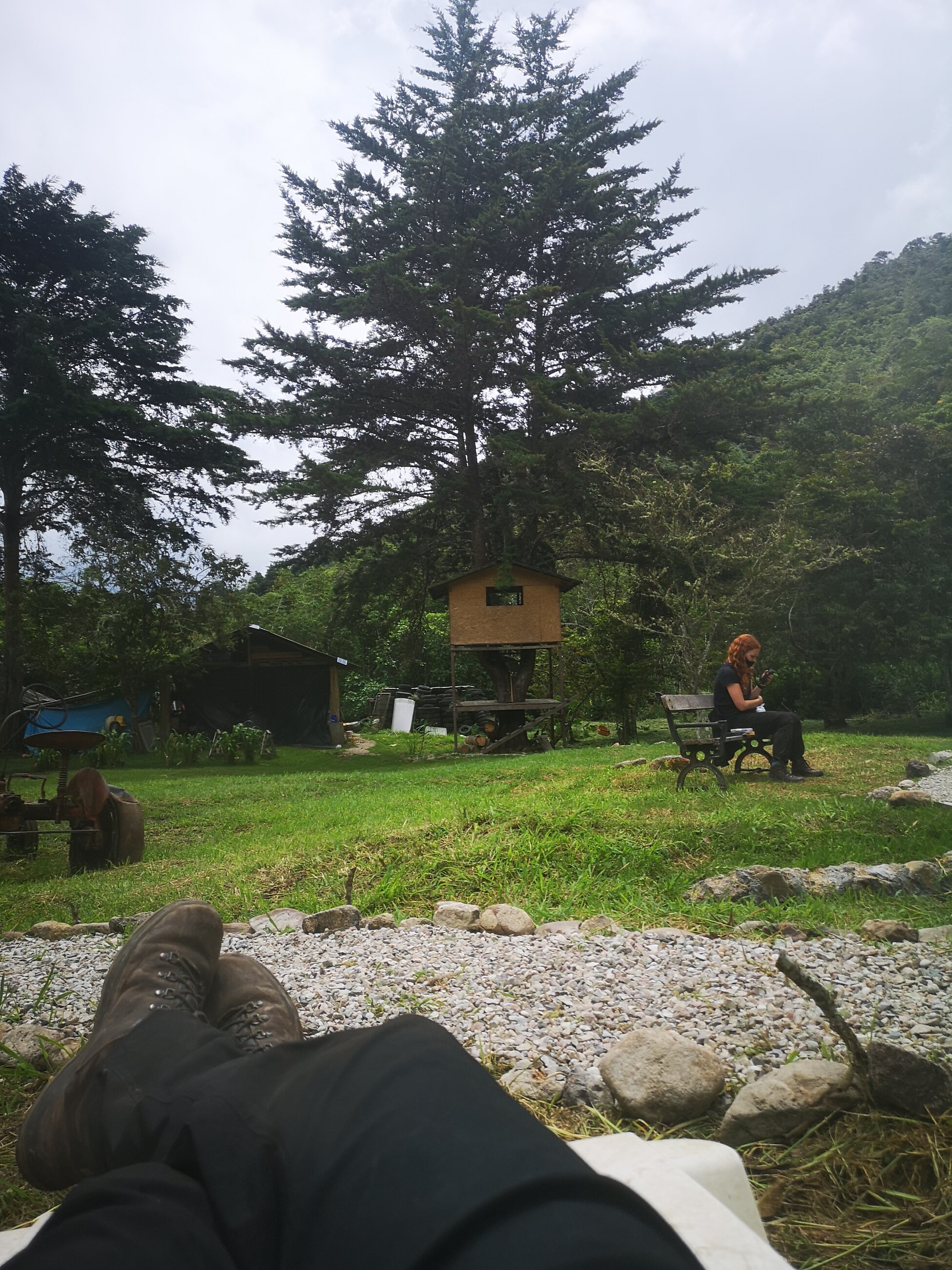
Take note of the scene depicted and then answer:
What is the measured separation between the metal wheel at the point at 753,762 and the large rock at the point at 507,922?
10.7 feet

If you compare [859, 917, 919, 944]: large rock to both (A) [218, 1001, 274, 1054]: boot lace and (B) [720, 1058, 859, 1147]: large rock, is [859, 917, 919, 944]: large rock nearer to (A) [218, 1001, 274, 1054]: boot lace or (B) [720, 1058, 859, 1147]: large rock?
(B) [720, 1058, 859, 1147]: large rock

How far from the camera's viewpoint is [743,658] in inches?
191

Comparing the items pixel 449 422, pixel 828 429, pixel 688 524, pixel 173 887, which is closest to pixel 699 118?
pixel 828 429

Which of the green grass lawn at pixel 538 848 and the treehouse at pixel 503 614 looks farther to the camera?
the treehouse at pixel 503 614

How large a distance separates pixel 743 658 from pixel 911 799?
5.43 ft

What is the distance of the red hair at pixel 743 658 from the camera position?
15.9 feet

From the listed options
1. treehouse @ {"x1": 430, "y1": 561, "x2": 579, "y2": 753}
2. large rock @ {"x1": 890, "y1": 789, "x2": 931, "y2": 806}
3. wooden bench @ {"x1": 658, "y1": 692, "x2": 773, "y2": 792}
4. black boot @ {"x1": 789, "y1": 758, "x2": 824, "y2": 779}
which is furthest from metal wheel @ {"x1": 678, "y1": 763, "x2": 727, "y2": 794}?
treehouse @ {"x1": 430, "y1": 561, "x2": 579, "y2": 753}

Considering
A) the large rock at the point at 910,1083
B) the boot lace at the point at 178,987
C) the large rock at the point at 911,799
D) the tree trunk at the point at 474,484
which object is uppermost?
the tree trunk at the point at 474,484

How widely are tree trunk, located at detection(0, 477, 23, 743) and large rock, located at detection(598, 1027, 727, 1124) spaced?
128 inches

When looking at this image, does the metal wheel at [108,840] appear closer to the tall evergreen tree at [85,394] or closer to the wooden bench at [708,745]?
the tall evergreen tree at [85,394]

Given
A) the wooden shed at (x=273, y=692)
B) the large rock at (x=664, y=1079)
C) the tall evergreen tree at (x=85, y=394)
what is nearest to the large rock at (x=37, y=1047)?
the large rock at (x=664, y=1079)

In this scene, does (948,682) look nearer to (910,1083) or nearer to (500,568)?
(910,1083)

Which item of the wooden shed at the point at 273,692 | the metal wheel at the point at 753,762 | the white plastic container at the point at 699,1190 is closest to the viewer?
the white plastic container at the point at 699,1190

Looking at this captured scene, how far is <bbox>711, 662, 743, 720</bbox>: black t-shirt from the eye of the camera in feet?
15.8
